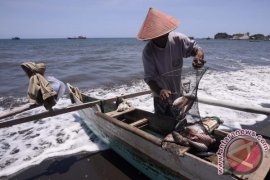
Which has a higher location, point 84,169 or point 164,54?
point 164,54

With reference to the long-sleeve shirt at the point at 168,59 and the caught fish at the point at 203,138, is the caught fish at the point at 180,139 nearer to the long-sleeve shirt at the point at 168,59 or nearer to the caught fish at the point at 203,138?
the caught fish at the point at 203,138

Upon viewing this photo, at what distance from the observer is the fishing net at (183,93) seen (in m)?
3.26

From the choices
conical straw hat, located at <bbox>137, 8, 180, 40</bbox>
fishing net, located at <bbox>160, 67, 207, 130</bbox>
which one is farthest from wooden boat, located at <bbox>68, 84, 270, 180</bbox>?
conical straw hat, located at <bbox>137, 8, 180, 40</bbox>

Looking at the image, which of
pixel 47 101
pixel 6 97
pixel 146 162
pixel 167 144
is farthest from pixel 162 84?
pixel 6 97

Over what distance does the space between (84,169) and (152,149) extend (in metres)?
1.80

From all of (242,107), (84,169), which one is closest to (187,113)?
(242,107)

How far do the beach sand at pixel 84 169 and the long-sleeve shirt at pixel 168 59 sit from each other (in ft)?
5.86

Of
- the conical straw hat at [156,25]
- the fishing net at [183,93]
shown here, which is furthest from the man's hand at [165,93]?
the conical straw hat at [156,25]

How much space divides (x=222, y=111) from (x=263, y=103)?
5.64ft

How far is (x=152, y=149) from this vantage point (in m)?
3.39

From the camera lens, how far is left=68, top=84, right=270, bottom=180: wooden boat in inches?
103

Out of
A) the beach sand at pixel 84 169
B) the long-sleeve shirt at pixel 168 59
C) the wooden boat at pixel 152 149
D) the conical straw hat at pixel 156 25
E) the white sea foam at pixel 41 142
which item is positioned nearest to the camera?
the wooden boat at pixel 152 149

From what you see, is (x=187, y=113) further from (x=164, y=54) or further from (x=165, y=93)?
(x=164, y=54)

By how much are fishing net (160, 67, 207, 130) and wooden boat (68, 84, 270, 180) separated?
0.44 metres
